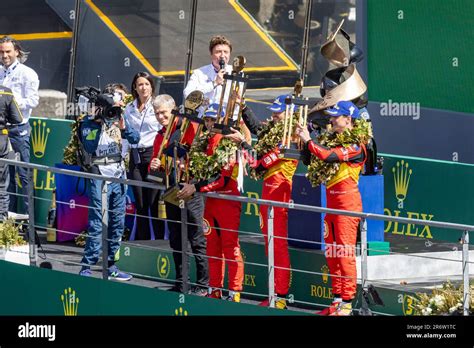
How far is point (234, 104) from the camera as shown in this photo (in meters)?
11.2

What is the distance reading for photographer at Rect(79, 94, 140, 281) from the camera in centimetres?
1246

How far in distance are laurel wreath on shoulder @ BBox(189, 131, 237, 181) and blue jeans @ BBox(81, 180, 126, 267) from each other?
1470mm

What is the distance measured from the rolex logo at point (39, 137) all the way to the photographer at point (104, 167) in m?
2.92

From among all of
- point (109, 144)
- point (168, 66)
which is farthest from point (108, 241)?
point (168, 66)

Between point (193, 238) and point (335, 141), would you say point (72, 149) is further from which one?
point (335, 141)

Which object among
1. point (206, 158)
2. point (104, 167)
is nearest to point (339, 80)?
point (206, 158)

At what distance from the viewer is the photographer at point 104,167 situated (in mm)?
12461

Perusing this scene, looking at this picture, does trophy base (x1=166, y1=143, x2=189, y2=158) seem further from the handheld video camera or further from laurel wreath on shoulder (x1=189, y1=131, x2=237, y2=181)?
the handheld video camera

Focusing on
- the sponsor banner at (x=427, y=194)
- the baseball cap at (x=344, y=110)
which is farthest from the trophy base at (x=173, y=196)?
the sponsor banner at (x=427, y=194)

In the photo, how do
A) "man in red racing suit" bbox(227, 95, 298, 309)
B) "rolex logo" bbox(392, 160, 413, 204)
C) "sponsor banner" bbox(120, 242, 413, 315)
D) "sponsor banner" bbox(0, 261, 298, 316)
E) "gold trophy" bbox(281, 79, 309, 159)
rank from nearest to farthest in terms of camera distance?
"sponsor banner" bbox(120, 242, 413, 315)
"gold trophy" bbox(281, 79, 309, 159)
"man in red racing suit" bbox(227, 95, 298, 309)
"sponsor banner" bbox(0, 261, 298, 316)
"rolex logo" bbox(392, 160, 413, 204)

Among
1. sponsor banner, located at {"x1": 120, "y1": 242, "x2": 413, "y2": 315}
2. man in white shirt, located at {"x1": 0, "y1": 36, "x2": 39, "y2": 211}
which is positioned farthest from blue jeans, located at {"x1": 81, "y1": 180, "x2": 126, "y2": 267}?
man in white shirt, located at {"x1": 0, "y1": 36, "x2": 39, "y2": 211}

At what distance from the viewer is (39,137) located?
1612 centimetres
